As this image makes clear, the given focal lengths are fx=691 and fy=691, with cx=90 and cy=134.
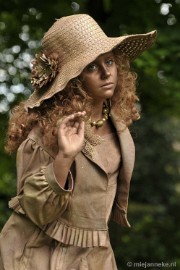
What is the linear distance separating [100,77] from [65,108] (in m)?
0.20

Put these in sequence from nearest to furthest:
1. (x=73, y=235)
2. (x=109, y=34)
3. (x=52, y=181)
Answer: (x=52, y=181) → (x=73, y=235) → (x=109, y=34)

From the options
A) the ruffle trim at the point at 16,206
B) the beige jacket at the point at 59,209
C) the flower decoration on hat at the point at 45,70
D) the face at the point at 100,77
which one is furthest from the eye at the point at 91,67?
the ruffle trim at the point at 16,206

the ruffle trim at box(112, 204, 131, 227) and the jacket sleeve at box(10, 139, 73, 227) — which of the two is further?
the ruffle trim at box(112, 204, 131, 227)

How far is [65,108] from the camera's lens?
2.92 metres

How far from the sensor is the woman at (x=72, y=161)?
113 inches

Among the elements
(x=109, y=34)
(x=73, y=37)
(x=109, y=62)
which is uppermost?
(x=73, y=37)

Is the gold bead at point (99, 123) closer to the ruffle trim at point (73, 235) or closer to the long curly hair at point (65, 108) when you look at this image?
the long curly hair at point (65, 108)

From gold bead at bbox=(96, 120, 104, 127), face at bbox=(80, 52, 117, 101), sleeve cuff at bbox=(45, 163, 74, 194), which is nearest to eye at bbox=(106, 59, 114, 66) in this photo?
face at bbox=(80, 52, 117, 101)

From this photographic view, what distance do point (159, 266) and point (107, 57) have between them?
203 inches

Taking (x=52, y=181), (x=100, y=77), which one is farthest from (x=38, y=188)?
(x=100, y=77)

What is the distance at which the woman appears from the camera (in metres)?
2.87

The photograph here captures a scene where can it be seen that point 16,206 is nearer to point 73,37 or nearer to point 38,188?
point 38,188

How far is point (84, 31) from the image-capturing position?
2.93m

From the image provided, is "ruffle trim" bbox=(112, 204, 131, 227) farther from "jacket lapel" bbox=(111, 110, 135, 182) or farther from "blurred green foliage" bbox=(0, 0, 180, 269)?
"blurred green foliage" bbox=(0, 0, 180, 269)
